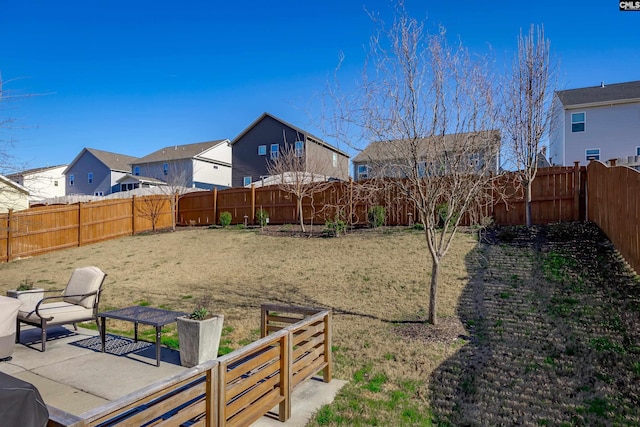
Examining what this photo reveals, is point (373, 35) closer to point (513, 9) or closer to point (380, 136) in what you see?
point (380, 136)

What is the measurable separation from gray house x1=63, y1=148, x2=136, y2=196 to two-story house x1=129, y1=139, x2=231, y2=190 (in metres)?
1.43

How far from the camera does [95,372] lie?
14.2 ft

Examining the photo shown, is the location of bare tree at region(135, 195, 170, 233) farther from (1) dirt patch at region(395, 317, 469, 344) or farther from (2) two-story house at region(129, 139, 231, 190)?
(1) dirt patch at region(395, 317, 469, 344)

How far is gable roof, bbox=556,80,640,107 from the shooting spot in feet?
68.4

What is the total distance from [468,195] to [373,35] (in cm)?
287

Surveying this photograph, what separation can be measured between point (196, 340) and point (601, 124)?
24424 millimetres

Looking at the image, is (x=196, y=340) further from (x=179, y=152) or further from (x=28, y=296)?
(x=179, y=152)

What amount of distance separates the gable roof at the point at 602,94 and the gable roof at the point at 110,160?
33640 millimetres

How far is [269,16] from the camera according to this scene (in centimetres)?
1143

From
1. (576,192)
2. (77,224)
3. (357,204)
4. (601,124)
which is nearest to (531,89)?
(576,192)

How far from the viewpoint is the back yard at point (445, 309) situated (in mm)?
3750

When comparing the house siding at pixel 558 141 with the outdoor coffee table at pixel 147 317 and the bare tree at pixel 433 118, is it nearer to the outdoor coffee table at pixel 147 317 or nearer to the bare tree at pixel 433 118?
the bare tree at pixel 433 118

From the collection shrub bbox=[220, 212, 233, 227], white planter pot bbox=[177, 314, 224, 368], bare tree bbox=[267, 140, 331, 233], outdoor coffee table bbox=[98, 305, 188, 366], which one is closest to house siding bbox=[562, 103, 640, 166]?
bare tree bbox=[267, 140, 331, 233]

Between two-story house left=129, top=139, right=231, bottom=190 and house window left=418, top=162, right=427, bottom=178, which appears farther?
two-story house left=129, top=139, right=231, bottom=190
